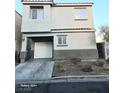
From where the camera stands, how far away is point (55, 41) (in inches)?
361

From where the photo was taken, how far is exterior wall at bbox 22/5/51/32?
30.7 ft

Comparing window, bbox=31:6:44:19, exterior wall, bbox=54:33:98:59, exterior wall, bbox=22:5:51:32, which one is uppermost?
window, bbox=31:6:44:19

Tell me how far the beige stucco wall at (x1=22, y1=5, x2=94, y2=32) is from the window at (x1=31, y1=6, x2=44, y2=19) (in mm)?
195

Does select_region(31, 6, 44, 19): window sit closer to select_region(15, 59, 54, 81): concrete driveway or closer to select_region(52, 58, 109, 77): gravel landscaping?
select_region(15, 59, 54, 81): concrete driveway

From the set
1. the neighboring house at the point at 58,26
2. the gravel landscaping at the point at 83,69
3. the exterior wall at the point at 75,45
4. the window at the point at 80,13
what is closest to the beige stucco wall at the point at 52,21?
the neighboring house at the point at 58,26

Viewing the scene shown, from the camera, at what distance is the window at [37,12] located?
955 centimetres

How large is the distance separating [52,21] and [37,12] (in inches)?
33.2

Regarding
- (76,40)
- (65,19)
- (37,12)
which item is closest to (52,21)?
(65,19)

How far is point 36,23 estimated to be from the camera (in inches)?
379

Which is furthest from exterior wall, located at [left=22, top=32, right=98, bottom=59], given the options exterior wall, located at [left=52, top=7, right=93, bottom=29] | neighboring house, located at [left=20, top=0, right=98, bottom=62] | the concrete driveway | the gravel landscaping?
the gravel landscaping

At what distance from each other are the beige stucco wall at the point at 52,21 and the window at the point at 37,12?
0.20 m
